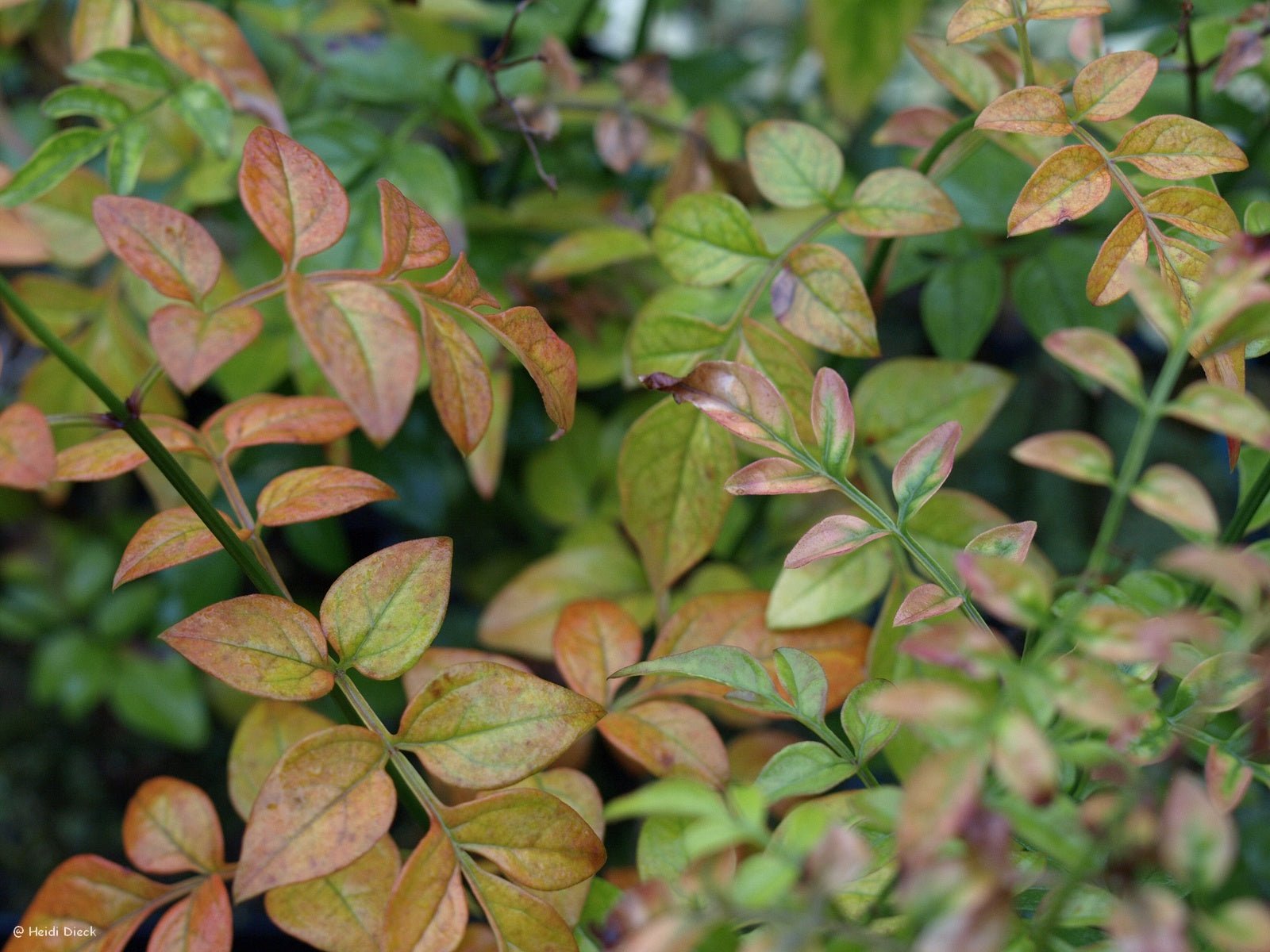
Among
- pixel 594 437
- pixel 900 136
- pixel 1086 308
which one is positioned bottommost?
pixel 594 437

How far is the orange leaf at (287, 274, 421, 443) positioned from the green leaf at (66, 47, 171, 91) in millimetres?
425

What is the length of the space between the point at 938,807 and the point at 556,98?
2.58 ft

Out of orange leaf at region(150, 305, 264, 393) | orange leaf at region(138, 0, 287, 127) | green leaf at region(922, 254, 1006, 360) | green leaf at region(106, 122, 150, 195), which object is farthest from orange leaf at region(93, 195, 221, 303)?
green leaf at region(922, 254, 1006, 360)

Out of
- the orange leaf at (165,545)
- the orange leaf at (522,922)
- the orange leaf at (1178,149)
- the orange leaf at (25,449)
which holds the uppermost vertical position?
the orange leaf at (1178,149)

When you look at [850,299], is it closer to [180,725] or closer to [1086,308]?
[1086,308]

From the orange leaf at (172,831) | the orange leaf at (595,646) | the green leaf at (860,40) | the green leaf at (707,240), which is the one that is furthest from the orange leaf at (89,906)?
the green leaf at (860,40)

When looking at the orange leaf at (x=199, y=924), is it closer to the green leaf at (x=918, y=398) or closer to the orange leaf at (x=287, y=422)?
the orange leaf at (x=287, y=422)

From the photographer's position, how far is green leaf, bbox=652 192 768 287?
2.15 feet

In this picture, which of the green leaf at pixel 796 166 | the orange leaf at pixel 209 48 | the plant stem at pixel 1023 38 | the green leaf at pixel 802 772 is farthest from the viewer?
the orange leaf at pixel 209 48

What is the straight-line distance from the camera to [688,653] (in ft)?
1.59

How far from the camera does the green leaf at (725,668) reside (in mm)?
463

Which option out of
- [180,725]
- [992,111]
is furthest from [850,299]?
[180,725]

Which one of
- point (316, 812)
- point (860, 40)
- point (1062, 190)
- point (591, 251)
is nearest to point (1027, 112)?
point (1062, 190)

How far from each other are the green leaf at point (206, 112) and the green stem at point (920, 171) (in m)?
0.47
